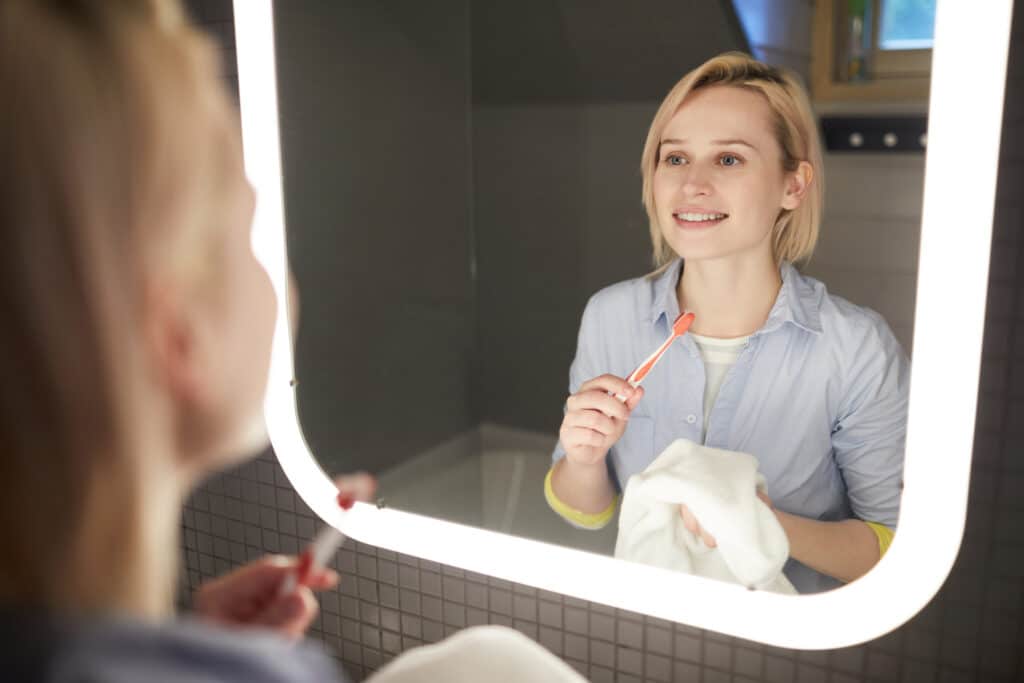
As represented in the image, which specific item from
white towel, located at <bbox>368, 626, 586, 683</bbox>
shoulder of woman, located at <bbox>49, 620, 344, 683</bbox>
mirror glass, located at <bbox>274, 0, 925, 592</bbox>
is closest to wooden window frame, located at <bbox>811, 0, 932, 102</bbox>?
mirror glass, located at <bbox>274, 0, 925, 592</bbox>

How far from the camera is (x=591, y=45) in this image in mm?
1110


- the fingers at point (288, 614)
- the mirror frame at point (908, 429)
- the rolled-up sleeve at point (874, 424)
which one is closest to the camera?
the fingers at point (288, 614)

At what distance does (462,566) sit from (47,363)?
80 centimetres

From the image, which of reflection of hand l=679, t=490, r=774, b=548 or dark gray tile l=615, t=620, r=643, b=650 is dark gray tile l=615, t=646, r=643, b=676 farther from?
reflection of hand l=679, t=490, r=774, b=548

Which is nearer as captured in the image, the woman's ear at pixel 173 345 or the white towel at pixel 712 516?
the woman's ear at pixel 173 345

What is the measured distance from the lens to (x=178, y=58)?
17.3 inches

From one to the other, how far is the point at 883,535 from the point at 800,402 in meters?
0.15

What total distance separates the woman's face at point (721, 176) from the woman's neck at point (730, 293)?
13 mm

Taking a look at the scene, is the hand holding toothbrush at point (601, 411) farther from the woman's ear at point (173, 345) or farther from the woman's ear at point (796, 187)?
the woman's ear at point (173, 345)

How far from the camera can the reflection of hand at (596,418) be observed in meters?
1.01

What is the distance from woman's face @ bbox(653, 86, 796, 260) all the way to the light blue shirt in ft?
0.16

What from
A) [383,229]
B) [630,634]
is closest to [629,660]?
[630,634]

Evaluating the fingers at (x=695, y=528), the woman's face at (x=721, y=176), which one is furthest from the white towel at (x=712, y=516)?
the woman's face at (x=721, y=176)

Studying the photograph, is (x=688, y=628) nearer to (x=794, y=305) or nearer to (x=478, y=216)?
(x=794, y=305)
